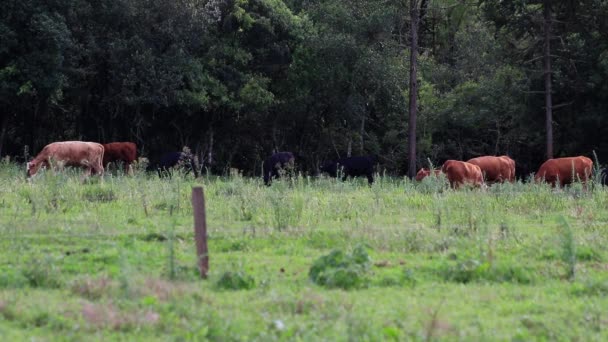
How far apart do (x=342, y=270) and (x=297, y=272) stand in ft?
2.85

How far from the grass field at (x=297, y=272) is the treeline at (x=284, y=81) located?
2014cm

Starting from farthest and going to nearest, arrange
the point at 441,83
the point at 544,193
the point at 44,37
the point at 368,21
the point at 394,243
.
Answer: the point at 441,83 < the point at 368,21 < the point at 44,37 < the point at 544,193 < the point at 394,243

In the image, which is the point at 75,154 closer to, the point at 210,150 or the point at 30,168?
the point at 30,168

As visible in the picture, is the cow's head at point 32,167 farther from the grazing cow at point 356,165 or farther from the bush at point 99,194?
the grazing cow at point 356,165

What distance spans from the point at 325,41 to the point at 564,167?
15.8m

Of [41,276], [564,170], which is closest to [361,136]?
[564,170]

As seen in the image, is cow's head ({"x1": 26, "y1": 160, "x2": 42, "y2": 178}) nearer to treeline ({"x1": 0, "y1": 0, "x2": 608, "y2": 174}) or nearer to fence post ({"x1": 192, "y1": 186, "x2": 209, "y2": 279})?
treeline ({"x1": 0, "y1": 0, "x2": 608, "y2": 174})

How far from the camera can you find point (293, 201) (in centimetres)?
1541

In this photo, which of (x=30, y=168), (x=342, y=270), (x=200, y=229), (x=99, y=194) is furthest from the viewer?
(x=30, y=168)

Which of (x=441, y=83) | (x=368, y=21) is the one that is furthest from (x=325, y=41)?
(x=441, y=83)

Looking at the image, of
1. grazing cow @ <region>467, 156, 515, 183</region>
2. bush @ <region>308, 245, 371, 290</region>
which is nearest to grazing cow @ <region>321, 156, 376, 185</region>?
grazing cow @ <region>467, 156, 515, 183</region>

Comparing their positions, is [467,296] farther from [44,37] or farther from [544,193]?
[44,37]

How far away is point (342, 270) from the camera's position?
941 cm

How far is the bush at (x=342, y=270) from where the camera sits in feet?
30.7
